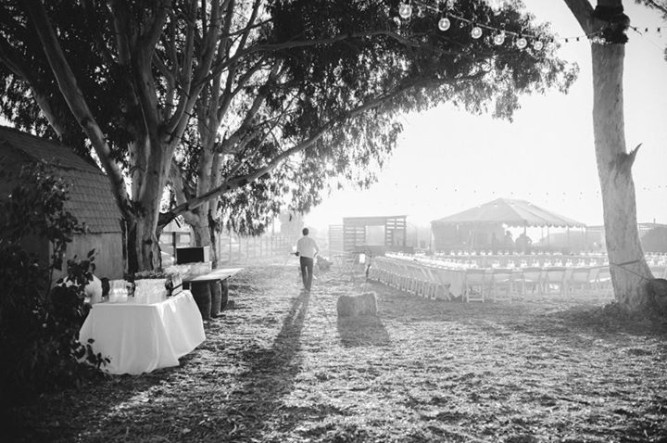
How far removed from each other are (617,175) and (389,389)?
20.4 feet

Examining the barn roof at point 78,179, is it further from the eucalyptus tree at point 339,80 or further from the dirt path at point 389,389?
the dirt path at point 389,389

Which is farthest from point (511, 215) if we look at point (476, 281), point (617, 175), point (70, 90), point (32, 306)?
→ point (32, 306)

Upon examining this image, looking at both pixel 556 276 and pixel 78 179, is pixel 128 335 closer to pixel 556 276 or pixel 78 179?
pixel 78 179

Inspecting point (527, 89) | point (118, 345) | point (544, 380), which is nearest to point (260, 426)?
point (118, 345)

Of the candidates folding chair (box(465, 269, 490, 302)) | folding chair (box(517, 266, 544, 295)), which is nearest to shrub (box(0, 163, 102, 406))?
folding chair (box(465, 269, 490, 302))

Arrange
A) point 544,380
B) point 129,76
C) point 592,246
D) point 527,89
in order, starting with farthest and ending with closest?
point 592,246 < point 527,89 < point 129,76 < point 544,380

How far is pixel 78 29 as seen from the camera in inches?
310

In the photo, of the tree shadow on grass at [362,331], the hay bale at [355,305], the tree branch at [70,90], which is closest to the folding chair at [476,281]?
the hay bale at [355,305]

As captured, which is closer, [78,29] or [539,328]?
[539,328]

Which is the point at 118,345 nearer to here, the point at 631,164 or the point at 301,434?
the point at 301,434

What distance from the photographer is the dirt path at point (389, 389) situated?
10.6ft

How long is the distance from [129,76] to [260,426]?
635 centimetres

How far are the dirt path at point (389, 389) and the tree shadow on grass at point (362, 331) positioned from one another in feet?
0.10

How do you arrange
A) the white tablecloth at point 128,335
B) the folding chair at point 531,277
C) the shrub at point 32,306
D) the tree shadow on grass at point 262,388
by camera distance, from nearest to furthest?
the shrub at point 32,306
the tree shadow on grass at point 262,388
the white tablecloth at point 128,335
the folding chair at point 531,277
